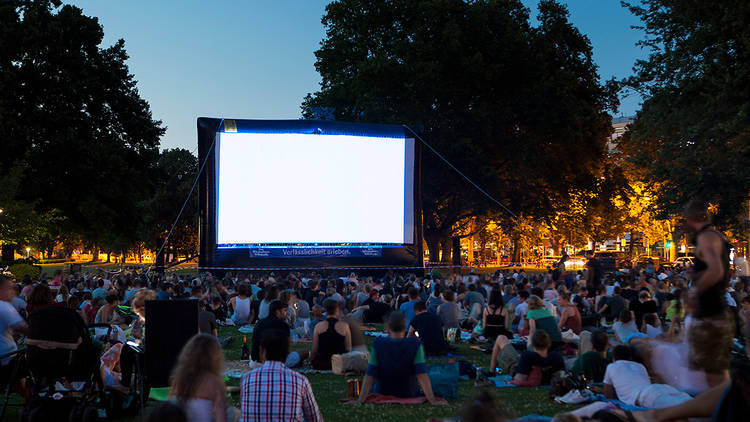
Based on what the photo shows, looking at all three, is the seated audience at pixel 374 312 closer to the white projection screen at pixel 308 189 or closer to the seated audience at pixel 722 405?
the white projection screen at pixel 308 189

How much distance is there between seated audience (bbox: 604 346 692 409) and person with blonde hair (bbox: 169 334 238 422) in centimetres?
377

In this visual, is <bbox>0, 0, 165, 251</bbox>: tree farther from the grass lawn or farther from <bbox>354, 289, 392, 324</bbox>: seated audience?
the grass lawn

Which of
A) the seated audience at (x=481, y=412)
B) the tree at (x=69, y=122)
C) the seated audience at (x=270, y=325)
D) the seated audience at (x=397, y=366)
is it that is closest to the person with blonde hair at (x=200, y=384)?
the seated audience at (x=481, y=412)

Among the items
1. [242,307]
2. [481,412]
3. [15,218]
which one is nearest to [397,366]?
[481,412]

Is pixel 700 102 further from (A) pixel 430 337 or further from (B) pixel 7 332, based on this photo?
(B) pixel 7 332

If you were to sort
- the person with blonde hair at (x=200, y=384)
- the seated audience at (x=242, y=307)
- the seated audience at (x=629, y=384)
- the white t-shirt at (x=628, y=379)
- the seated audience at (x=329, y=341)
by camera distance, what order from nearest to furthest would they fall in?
the person with blonde hair at (x=200, y=384) < the seated audience at (x=629, y=384) < the white t-shirt at (x=628, y=379) < the seated audience at (x=329, y=341) < the seated audience at (x=242, y=307)

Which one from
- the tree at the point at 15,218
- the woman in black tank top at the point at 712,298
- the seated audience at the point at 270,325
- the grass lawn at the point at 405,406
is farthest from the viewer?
the tree at the point at 15,218

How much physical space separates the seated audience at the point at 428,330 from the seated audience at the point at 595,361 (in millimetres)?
2782

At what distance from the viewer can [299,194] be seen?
960 inches

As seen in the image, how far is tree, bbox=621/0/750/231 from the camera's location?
859 inches

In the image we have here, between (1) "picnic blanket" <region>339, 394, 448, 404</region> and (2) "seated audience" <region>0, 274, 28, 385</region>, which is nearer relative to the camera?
(2) "seated audience" <region>0, 274, 28, 385</region>

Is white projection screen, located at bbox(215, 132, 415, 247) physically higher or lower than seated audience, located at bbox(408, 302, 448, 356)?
higher

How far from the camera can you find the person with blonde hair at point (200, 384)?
165 inches

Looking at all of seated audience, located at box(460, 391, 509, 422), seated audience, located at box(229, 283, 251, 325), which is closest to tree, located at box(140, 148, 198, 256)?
seated audience, located at box(229, 283, 251, 325)
